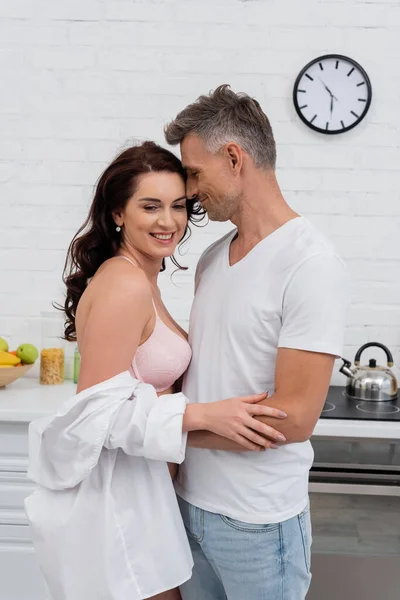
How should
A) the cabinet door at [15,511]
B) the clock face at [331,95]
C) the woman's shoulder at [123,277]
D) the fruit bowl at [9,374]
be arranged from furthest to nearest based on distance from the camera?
the clock face at [331,95]
the fruit bowl at [9,374]
the cabinet door at [15,511]
the woman's shoulder at [123,277]

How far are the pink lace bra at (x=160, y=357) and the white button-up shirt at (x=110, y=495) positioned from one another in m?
0.11

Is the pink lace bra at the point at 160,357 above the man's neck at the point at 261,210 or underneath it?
underneath

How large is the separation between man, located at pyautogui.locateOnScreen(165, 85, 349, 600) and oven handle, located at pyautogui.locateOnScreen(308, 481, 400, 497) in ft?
3.00

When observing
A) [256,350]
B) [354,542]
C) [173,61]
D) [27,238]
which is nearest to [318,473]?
[354,542]

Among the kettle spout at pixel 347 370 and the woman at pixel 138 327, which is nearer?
the woman at pixel 138 327

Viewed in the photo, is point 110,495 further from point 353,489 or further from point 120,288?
point 353,489

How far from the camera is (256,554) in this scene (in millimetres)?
1515

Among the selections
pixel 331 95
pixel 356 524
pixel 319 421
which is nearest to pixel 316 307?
pixel 319 421

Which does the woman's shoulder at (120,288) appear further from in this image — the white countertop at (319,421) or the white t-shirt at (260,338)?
the white countertop at (319,421)

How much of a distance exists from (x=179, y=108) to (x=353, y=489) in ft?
5.42

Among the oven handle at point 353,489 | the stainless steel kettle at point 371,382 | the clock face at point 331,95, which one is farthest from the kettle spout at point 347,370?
the clock face at point 331,95

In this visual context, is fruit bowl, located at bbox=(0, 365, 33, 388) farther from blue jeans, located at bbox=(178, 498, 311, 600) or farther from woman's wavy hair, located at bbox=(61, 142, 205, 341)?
blue jeans, located at bbox=(178, 498, 311, 600)

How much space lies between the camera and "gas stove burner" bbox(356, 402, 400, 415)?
2541 millimetres

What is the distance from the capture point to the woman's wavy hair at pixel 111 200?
1581 mm
